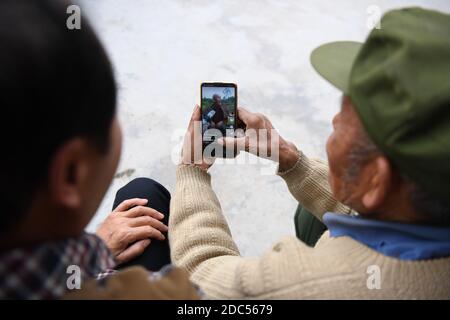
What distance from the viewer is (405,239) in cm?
58

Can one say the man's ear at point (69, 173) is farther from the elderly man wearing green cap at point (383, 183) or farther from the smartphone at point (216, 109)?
the smartphone at point (216, 109)

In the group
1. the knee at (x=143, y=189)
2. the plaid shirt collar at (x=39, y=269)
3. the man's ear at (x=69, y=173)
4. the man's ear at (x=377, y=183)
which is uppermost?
the man's ear at (x=69, y=173)

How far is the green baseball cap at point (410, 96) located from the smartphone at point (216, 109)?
57cm

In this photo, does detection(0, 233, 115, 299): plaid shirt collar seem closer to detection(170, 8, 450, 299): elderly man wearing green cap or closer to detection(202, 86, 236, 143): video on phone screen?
detection(170, 8, 450, 299): elderly man wearing green cap

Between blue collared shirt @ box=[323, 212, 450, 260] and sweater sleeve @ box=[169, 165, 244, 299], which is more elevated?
blue collared shirt @ box=[323, 212, 450, 260]

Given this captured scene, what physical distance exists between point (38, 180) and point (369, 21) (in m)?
2.05

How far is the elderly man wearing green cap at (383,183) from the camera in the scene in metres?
0.49

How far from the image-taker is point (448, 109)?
0.48 metres

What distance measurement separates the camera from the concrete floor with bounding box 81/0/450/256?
144 cm

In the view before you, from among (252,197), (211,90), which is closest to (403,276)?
(211,90)

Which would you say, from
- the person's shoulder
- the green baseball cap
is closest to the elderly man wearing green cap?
the green baseball cap

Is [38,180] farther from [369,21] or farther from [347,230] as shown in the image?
[369,21]

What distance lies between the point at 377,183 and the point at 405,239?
0.09 metres

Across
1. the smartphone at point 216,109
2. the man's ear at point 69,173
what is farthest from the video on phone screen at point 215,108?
the man's ear at point 69,173
